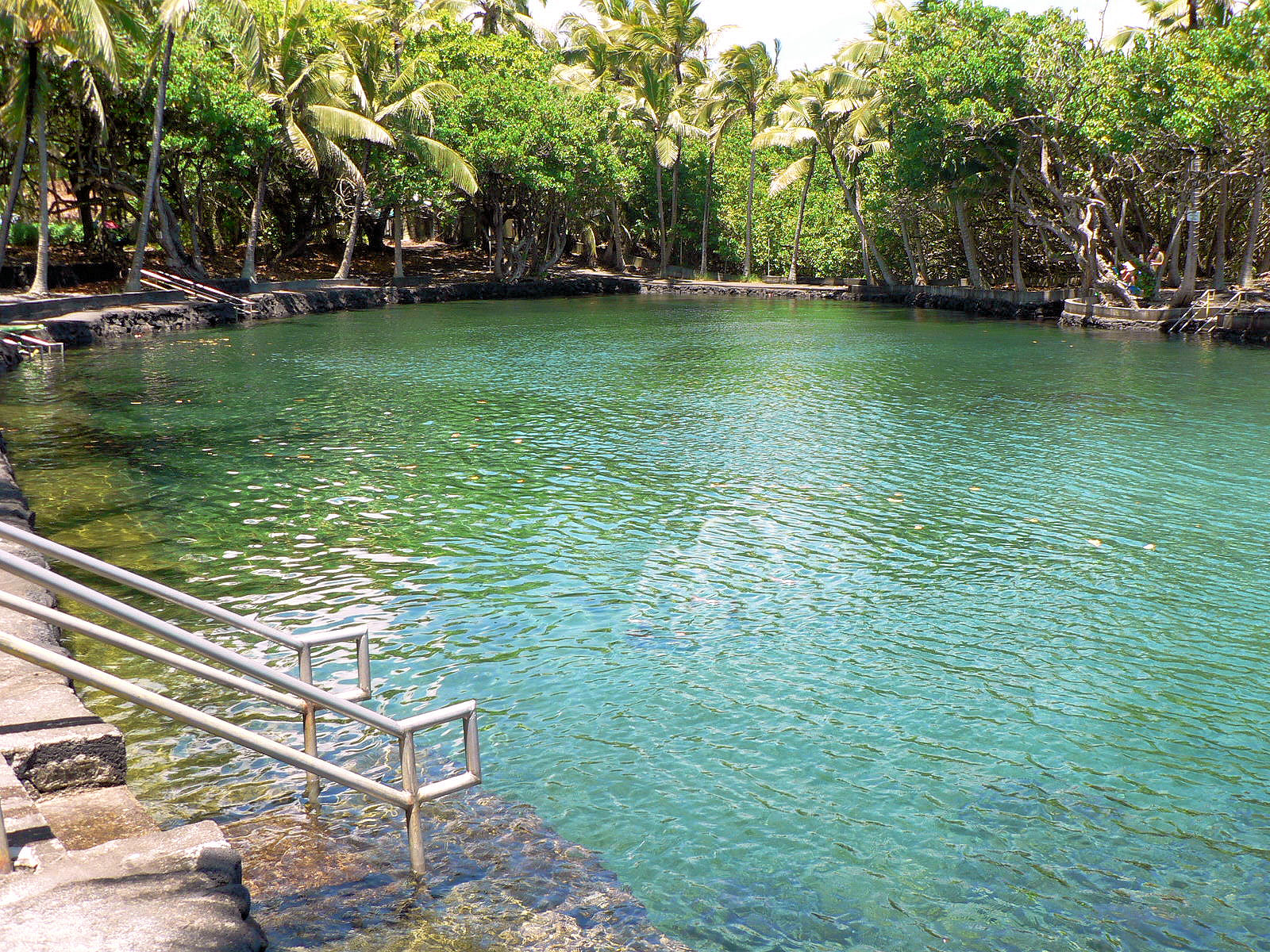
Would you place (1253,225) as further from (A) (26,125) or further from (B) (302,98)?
(A) (26,125)

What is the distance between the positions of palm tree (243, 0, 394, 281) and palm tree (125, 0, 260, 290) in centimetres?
182

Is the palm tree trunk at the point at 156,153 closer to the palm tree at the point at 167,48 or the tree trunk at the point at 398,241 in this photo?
the palm tree at the point at 167,48

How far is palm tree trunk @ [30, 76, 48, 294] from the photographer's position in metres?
29.6

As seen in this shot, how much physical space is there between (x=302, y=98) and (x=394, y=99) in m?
5.74

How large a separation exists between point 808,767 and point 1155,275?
36862mm

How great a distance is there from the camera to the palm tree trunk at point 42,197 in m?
29.6

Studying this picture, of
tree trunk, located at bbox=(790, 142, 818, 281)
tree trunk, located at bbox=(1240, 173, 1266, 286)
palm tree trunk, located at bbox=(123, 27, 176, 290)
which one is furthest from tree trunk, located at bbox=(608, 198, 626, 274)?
tree trunk, located at bbox=(1240, 173, 1266, 286)

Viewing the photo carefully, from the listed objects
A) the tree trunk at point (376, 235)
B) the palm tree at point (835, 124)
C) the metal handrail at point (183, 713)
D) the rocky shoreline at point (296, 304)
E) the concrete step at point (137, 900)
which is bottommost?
the concrete step at point (137, 900)

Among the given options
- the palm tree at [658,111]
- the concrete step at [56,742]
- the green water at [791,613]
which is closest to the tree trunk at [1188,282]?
the green water at [791,613]

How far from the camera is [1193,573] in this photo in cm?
977

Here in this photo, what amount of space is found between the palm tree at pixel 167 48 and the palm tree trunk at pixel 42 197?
2973mm

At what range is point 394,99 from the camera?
45406 millimetres

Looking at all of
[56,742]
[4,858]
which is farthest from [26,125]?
[4,858]

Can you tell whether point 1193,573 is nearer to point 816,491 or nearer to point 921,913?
point 816,491
